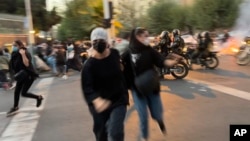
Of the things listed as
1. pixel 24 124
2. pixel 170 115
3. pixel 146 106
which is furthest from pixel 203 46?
pixel 146 106

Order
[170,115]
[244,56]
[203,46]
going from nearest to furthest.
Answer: [170,115] → [203,46] → [244,56]

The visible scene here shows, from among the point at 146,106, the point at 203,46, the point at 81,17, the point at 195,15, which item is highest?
the point at 81,17

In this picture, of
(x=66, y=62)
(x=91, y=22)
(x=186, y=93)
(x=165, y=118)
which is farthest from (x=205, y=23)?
(x=165, y=118)

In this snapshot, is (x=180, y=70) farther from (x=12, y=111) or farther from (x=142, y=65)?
(x=142, y=65)

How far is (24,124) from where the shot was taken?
24.8 feet

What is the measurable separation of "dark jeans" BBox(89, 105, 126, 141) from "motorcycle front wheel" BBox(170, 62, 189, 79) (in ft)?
28.7

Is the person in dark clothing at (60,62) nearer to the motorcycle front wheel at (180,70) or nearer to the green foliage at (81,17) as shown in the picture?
the motorcycle front wheel at (180,70)

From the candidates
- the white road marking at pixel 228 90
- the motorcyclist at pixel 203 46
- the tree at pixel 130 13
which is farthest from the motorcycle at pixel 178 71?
the tree at pixel 130 13

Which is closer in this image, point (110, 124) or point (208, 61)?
point (110, 124)

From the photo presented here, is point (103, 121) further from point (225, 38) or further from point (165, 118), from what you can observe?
point (225, 38)

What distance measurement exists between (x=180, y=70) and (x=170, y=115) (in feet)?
18.8

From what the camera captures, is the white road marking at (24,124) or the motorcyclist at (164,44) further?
the motorcyclist at (164,44)

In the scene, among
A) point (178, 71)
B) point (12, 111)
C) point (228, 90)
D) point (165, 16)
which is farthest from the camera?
point (165, 16)

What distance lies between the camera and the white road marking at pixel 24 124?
21.9 ft
